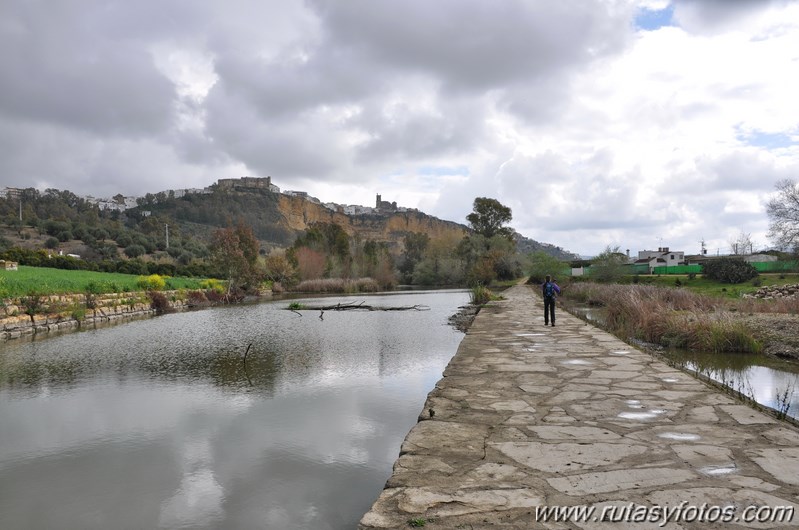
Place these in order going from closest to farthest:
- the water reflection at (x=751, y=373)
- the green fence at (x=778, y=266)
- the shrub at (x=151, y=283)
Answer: the water reflection at (x=751, y=373) < the shrub at (x=151, y=283) < the green fence at (x=778, y=266)

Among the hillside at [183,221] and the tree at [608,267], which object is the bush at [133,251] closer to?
the hillside at [183,221]

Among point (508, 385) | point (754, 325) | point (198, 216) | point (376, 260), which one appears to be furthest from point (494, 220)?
point (508, 385)

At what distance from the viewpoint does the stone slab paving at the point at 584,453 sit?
7.71 feet

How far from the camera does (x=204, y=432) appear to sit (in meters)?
4.88

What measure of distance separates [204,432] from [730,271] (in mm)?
34501

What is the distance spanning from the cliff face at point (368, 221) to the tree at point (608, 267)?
65275 millimetres

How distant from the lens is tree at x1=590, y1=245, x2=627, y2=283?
30.8 m

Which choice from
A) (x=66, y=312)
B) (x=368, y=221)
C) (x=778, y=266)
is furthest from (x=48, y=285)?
(x=368, y=221)

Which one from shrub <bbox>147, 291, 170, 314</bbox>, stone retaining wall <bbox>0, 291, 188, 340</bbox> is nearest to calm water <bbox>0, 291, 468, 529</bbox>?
stone retaining wall <bbox>0, 291, 188, 340</bbox>

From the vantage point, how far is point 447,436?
3514 millimetres

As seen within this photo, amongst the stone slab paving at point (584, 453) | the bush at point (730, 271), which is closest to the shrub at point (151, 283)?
the stone slab paving at point (584, 453)

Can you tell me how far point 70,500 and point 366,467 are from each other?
213cm

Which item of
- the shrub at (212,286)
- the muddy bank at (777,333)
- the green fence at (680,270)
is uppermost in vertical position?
the green fence at (680,270)

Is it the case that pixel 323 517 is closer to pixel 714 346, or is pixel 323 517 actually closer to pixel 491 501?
pixel 491 501
